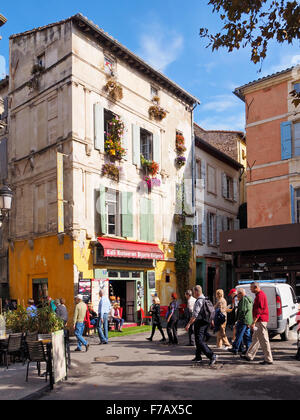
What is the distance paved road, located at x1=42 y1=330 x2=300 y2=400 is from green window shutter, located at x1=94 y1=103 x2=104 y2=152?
930 cm

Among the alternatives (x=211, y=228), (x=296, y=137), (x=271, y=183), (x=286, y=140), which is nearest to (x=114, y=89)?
(x=286, y=140)

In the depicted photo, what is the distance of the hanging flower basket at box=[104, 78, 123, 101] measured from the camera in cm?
1983

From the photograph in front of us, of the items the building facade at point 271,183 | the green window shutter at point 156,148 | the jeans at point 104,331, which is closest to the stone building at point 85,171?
the green window shutter at point 156,148

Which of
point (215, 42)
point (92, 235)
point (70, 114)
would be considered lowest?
point (92, 235)

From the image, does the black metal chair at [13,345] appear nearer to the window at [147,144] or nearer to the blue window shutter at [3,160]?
the blue window shutter at [3,160]

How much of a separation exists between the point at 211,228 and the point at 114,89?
36.0 ft

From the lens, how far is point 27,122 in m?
20.3

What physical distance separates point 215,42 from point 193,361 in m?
6.64

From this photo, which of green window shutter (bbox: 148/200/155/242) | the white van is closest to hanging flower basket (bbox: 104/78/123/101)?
green window shutter (bbox: 148/200/155/242)

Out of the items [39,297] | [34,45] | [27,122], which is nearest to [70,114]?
[27,122]

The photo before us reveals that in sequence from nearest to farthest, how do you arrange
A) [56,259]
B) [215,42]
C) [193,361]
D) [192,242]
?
[215,42], [193,361], [56,259], [192,242]

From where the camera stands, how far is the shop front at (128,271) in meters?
18.3

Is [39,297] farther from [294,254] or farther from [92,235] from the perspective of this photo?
[294,254]

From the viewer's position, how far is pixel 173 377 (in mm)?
8508
